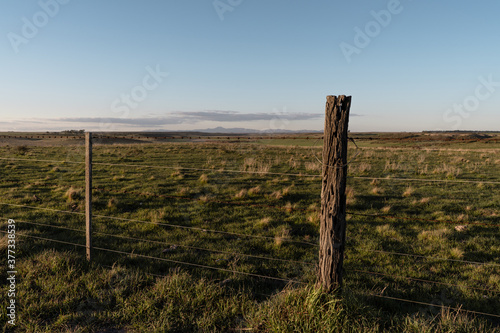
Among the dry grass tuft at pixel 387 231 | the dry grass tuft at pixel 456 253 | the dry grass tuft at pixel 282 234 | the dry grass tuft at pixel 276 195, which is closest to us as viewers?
the dry grass tuft at pixel 456 253

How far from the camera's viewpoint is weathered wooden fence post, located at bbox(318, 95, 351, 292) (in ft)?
11.8

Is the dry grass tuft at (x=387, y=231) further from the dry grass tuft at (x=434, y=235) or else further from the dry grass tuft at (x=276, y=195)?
the dry grass tuft at (x=276, y=195)

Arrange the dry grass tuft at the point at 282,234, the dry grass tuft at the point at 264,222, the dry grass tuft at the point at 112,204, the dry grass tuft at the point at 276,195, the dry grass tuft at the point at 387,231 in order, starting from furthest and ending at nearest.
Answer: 1. the dry grass tuft at the point at 276,195
2. the dry grass tuft at the point at 112,204
3. the dry grass tuft at the point at 264,222
4. the dry grass tuft at the point at 387,231
5. the dry grass tuft at the point at 282,234

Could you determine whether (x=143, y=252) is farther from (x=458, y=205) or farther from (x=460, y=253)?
(x=458, y=205)

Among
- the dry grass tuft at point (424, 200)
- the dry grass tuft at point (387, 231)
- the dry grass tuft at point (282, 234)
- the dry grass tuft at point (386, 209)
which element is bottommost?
the dry grass tuft at point (282, 234)

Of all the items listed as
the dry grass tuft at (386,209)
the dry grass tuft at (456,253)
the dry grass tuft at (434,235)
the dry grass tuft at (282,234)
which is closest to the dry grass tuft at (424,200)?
the dry grass tuft at (386,209)

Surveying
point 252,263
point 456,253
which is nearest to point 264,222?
point 252,263

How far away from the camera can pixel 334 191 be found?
365cm

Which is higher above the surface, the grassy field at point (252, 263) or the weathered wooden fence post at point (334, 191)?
the weathered wooden fence post at point (334, 191)

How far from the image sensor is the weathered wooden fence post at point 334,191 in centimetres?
359

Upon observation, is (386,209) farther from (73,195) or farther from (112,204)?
(73,195)

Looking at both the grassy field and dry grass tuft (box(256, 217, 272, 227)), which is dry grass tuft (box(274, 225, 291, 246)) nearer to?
the grassy field

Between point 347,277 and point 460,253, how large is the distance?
2.93m

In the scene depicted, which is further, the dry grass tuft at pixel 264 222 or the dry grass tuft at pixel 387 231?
the dry grass tuft at pixel 264 222
